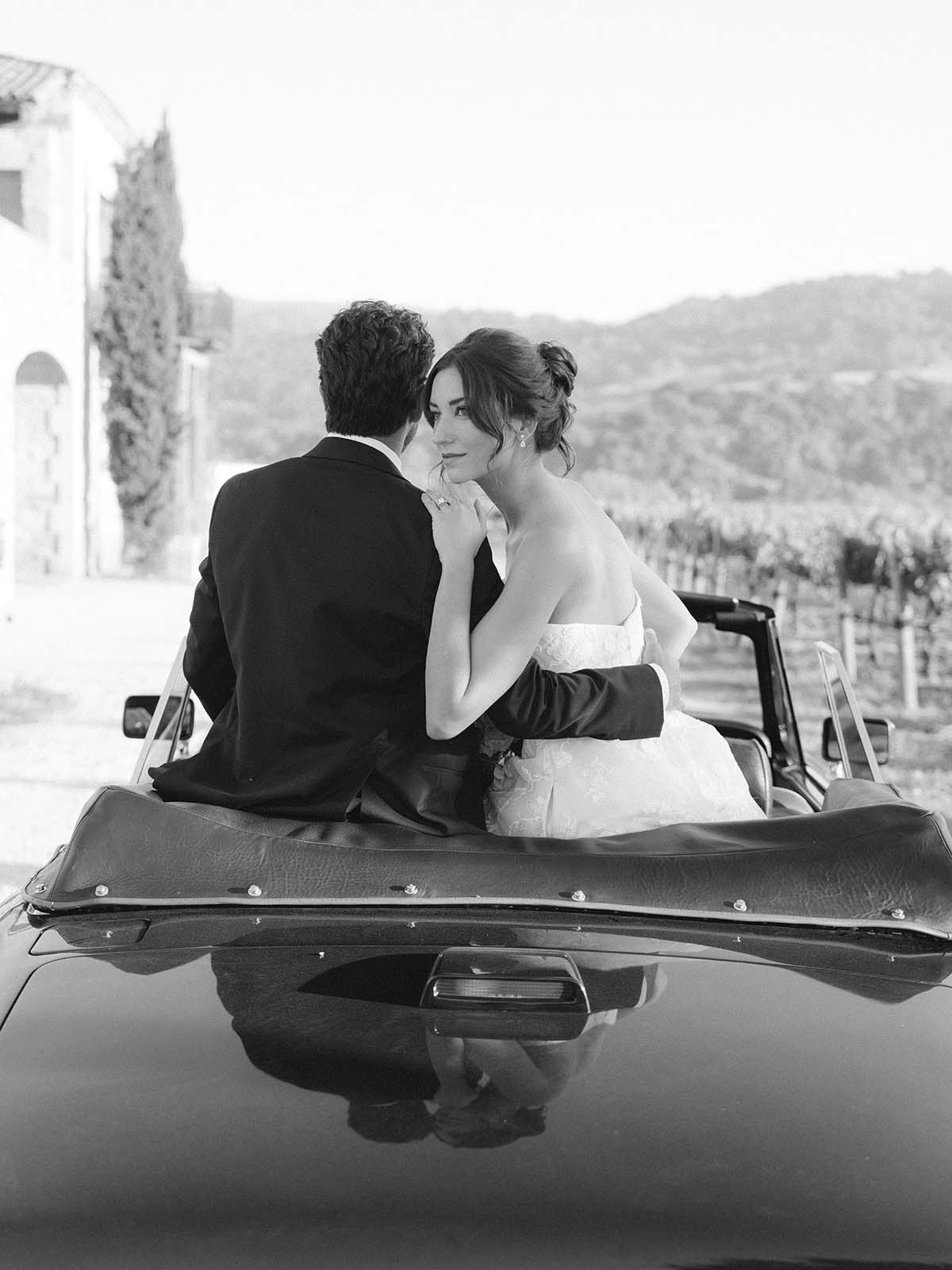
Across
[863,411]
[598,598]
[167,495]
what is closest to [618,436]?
[863,411]

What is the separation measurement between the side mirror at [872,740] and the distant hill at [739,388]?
6164cm

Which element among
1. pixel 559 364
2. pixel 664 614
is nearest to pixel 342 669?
pixel 559 364

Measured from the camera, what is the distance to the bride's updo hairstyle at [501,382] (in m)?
2.49

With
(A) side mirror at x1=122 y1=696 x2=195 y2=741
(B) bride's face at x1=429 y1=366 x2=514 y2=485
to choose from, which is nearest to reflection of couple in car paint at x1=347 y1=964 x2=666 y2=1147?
(B) bride's face at x1=429 y1=366 x2=514 y2=485

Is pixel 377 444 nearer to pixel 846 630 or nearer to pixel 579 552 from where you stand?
pixel 579 552

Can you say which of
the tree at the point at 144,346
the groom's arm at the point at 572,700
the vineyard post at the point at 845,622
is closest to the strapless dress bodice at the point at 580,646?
the groom's arm at the point at 572,700

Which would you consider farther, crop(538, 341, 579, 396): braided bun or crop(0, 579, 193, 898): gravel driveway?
crop(0, 579, 193, 898): gravel driveway

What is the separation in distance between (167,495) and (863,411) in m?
59.9

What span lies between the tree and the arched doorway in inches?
98.3

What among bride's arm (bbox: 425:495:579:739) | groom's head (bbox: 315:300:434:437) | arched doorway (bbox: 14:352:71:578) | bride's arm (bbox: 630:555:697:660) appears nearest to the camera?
bride's arm (bbox: 425:495:579:739)

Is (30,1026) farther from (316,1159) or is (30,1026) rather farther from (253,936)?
(316,1159)

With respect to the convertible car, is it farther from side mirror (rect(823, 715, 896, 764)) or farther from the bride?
side mirror (rect(823, 715, 896, 764))

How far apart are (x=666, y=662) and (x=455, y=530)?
986 millimetres

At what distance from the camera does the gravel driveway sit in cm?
736
